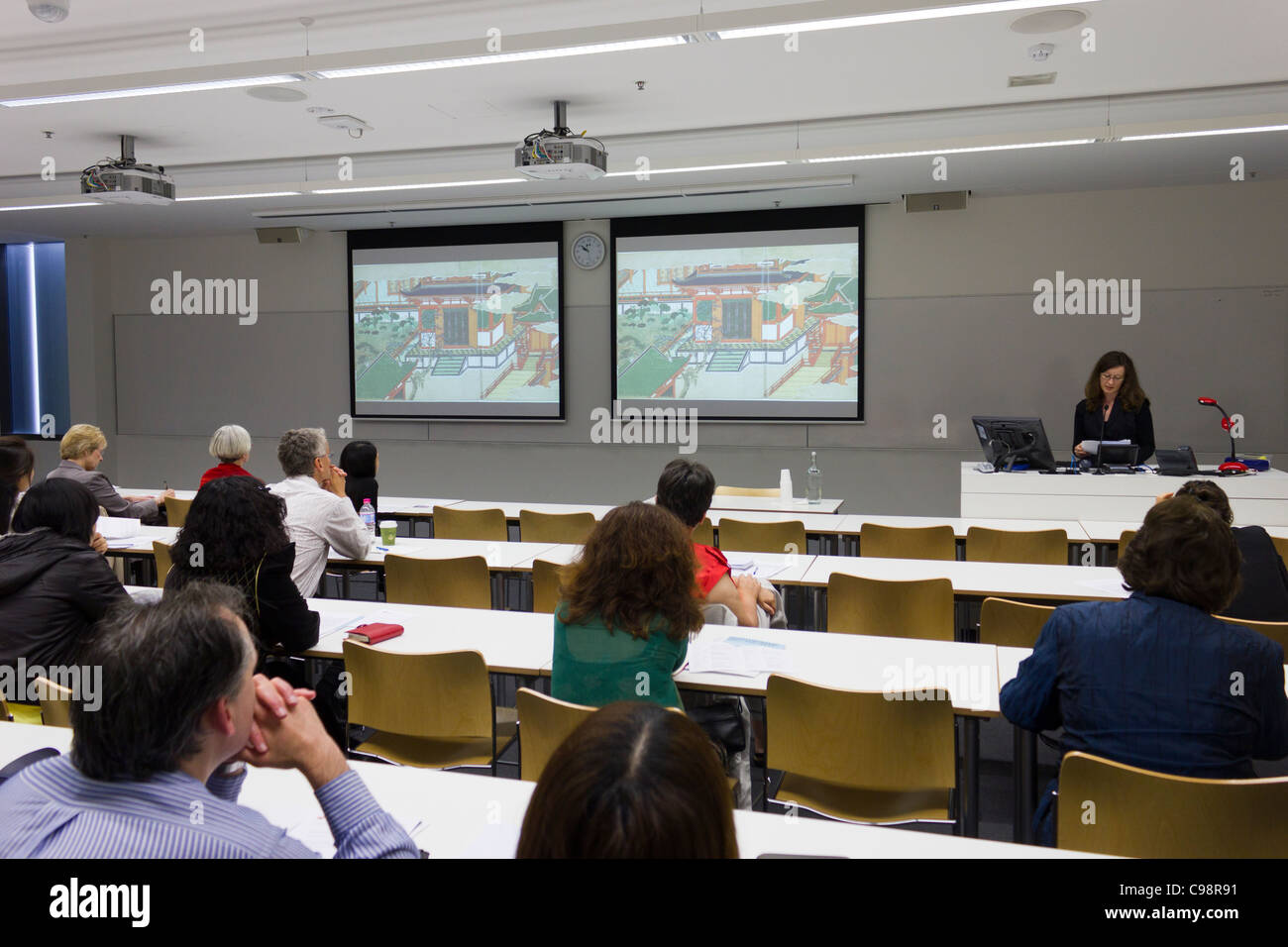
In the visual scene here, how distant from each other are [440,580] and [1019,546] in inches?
113

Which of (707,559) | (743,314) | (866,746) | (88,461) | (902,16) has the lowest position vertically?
(866,746)

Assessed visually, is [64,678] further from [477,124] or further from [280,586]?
[477,124]

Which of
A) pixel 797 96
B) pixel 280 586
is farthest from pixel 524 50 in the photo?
pixel 280 586

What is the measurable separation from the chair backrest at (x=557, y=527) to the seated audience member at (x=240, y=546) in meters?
2.52

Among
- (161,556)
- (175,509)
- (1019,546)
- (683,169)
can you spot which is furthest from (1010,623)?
(175,509)

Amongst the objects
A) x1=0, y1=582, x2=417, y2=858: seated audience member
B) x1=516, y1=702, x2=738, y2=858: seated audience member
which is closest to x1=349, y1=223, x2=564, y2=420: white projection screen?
x1=0, y1=582, x2=417, y2=858: seated audience member

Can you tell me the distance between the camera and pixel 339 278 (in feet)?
30.3

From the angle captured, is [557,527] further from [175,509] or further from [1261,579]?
[1261,579]

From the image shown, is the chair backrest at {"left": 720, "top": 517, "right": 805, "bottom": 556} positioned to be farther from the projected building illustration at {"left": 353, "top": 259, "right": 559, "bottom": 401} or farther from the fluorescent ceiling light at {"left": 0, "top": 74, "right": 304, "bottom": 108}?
the projected building illustration at {"left": 353, "top": 259, "right": 559, "bottom": 401}

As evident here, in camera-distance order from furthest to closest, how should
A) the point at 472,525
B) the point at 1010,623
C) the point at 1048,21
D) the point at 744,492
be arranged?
the point at 744,492 < the point at 472,525 < the point at 1048,21 < the point at 1010,623

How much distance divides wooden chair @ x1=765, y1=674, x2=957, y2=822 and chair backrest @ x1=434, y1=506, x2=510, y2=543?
10.6ft

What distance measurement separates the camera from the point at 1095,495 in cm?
552

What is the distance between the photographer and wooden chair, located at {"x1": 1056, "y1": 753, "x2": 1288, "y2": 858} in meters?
1.66

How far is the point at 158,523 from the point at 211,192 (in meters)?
2.69
